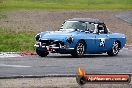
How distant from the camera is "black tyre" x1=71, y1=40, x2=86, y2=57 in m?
24.0

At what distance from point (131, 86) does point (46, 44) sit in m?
9.84

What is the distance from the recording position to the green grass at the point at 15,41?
28312mm

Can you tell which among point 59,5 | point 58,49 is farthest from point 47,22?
point 59,5

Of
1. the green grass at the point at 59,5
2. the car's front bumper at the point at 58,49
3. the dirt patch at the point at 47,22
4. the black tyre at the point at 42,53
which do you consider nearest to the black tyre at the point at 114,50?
the car's front bumper at the point at 58,49

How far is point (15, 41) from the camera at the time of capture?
3156 centimetres

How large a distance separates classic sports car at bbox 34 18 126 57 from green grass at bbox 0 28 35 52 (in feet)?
11.3

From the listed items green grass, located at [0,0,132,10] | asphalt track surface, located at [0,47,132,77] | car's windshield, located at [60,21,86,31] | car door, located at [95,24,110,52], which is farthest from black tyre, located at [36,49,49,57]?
green grass, located at [0,0,132,10]

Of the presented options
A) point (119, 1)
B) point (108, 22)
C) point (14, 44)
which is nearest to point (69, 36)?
point (14, 44)

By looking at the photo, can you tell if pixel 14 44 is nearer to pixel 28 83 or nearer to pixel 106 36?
pixel 106 36

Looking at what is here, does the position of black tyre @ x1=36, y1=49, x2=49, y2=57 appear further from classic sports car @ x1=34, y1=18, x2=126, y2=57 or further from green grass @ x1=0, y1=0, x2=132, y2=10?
green grass @ x1=0, y1=0, x2=132, y2=10

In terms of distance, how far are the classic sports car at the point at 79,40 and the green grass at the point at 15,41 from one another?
3429 mm

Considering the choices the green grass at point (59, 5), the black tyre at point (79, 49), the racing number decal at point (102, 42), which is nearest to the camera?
the black tyre at point (79, 49)

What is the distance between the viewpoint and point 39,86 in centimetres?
1402

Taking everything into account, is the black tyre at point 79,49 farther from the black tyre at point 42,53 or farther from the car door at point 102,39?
the black tyre at point 42,53
